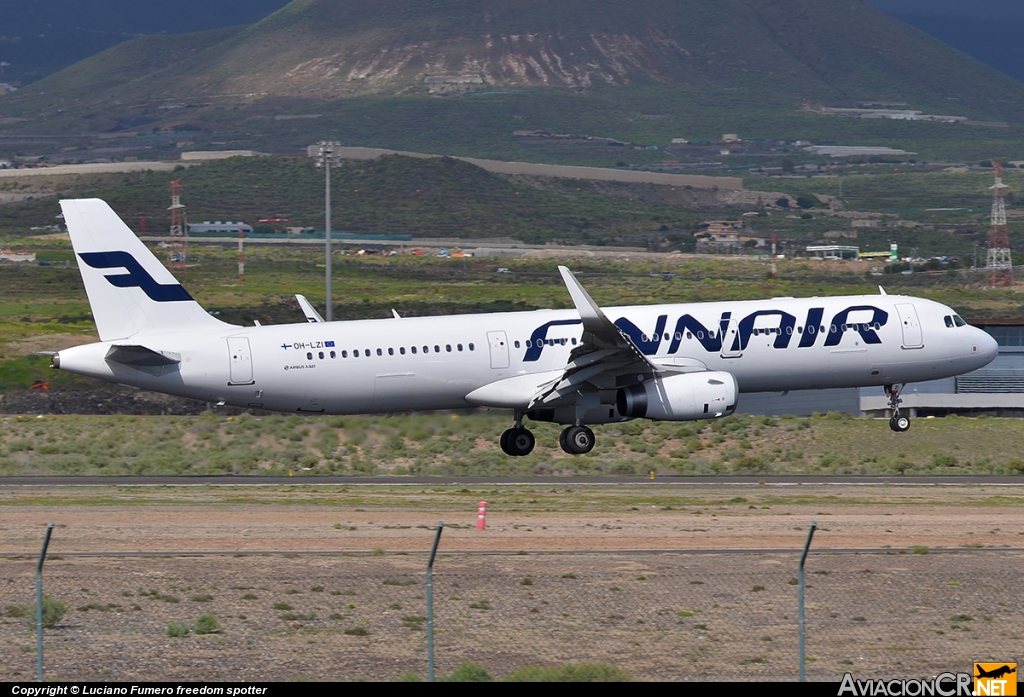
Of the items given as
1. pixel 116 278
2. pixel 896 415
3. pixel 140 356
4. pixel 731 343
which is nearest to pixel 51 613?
pixel 140 356

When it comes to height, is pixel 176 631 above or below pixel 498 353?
below

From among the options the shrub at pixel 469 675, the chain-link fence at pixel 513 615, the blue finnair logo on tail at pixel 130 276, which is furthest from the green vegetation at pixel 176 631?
the blue finnair logo on tail at pixel 130 276

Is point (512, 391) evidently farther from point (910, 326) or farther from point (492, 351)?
point (910, 326)

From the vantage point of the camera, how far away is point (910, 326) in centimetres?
4309

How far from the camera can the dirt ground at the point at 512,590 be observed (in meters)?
18.8

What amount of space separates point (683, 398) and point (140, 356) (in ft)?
44.9

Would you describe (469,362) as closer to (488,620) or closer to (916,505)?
(916,505)

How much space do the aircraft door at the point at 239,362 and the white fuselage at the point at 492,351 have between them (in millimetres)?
36

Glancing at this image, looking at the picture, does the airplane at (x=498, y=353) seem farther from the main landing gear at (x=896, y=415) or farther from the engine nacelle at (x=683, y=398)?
the main landing gear at (x=896, y=415)

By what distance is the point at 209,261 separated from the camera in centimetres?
12644

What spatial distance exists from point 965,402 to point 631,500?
129 feet

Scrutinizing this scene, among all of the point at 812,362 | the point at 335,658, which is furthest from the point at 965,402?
the point at 335,658

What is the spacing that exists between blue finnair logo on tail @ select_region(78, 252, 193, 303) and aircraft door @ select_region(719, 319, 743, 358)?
46.3 feet

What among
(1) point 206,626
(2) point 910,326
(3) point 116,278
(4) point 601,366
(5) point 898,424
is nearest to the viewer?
(1) point 206,626
